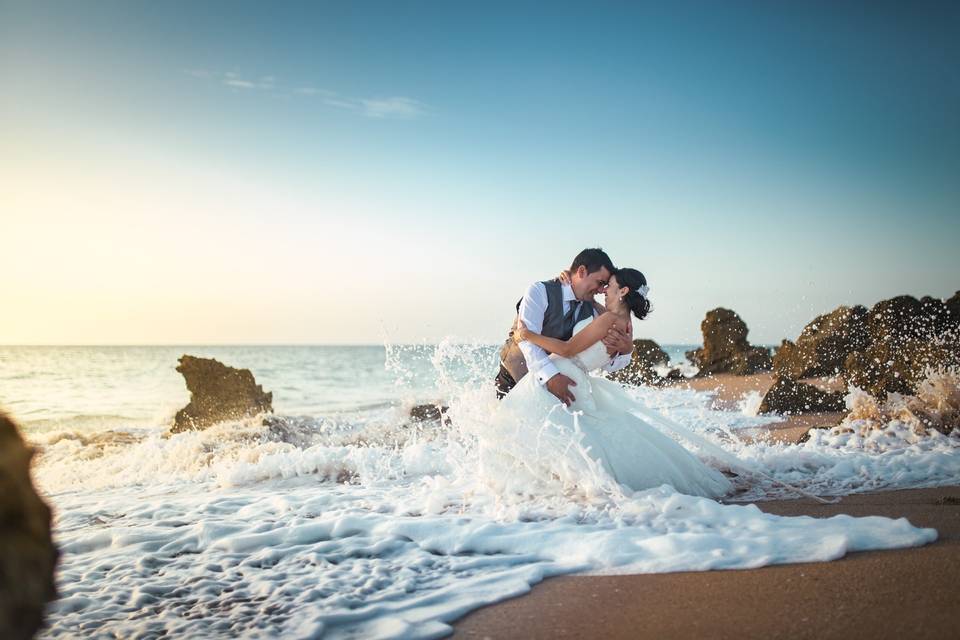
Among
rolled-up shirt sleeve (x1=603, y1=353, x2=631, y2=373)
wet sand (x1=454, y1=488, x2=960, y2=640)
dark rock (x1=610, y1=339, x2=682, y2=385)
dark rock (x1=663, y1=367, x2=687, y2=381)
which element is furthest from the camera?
dark rock (x1=663, y1=367, x2=687, y2=381)

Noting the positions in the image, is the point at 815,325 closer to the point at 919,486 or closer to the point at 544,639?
the point at 919,486

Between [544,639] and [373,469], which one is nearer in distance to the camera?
[544,639]

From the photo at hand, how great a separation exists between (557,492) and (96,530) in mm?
3728

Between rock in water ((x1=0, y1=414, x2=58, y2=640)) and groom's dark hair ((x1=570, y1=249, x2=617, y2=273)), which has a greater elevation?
groom's dark hair ((x1=570, y1=249, x2=617, y2=273))

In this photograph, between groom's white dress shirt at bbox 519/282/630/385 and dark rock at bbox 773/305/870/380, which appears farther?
dark rock at bbox 773/305/870/380

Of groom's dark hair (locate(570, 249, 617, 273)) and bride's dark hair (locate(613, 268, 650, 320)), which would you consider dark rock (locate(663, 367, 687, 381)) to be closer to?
bride's dark hair (locate(613, 268, 650, 320))

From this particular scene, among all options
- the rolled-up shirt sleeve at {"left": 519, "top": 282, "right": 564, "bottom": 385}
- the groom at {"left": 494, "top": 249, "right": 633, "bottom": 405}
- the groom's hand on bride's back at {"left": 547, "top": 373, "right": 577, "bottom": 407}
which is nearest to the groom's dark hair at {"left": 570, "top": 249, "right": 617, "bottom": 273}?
the groom at {"left": 494, "top": 249, "right": 633, "bottom": 405}

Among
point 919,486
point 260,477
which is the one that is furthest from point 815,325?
point 260,477

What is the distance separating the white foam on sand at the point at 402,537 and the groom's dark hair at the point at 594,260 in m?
1.46

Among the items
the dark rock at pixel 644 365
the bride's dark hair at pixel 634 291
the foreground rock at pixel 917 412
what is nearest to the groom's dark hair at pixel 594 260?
the bride's dark hair at pixel 634 291

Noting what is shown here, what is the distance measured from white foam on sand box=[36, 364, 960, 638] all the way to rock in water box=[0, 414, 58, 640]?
5.05 feet

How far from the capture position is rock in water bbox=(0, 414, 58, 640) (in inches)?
63.3

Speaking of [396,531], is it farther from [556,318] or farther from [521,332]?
[556,318]

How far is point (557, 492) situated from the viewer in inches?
210
